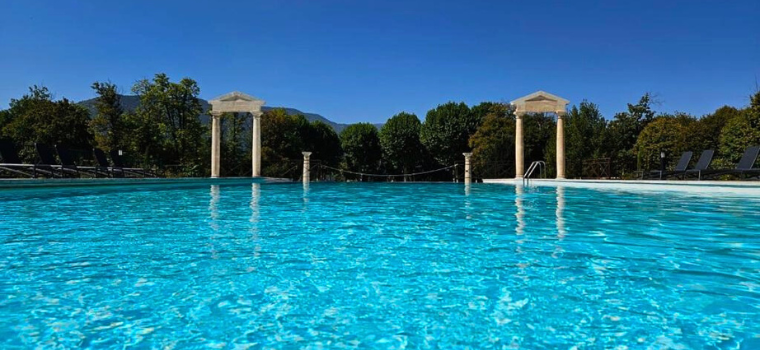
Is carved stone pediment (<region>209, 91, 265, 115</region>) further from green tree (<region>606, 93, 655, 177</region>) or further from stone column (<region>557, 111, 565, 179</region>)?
green tree (<region>606, 93, 655, 177</region>)

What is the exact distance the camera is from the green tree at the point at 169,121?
26734 millimetres

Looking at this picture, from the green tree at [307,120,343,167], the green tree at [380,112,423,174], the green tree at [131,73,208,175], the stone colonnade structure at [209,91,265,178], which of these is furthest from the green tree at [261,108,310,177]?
the green tree at [380,112,423,174]

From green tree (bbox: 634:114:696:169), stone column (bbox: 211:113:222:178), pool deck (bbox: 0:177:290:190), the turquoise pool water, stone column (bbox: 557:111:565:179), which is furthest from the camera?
green tree (bbox: 634:114:696:169)

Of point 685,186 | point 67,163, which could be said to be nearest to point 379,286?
point 685,186

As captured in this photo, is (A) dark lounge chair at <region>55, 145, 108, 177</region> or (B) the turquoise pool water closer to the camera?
(B) the turquoise pool water

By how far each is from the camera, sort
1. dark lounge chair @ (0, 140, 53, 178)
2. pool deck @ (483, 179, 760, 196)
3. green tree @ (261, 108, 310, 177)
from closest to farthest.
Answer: pool deck @ (483, 179, 760, 196)
dark lounge chair @ (0, 140, 53, 178)
green tree @ (261, 108, 310, 177)

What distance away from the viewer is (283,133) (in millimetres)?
35562

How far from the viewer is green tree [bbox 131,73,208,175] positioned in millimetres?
26734

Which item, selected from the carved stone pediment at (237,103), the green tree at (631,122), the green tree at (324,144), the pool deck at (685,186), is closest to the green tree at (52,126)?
the carved stone pediment at (237,103)

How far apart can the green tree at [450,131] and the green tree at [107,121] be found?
2319cm

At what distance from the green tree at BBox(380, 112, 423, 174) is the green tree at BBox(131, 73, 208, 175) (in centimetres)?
1683

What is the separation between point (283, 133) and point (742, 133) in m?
28.9

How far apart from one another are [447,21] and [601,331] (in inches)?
910

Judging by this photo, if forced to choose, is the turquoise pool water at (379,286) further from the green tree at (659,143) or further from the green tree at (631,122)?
the green tree at (631,122)
